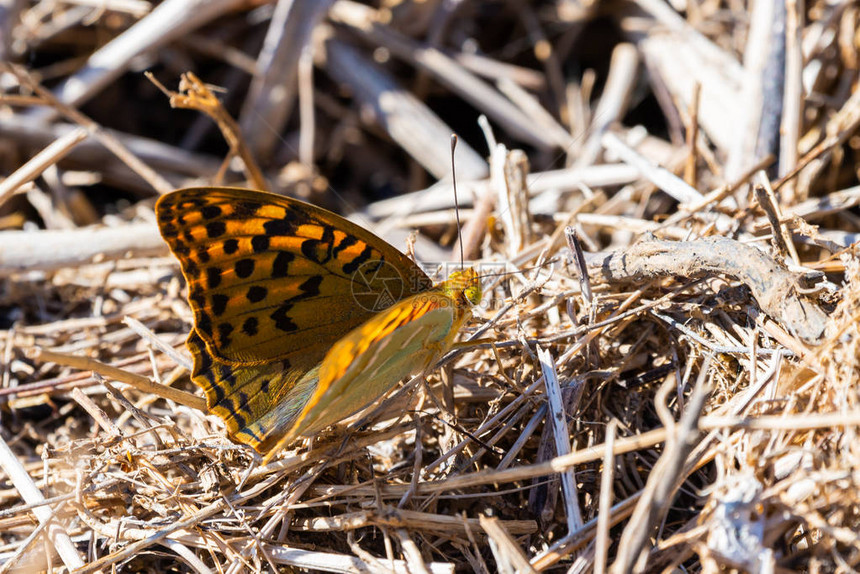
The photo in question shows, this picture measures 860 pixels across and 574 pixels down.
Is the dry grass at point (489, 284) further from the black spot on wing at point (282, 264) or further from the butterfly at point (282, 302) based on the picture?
the black spot on wing at point (282, 264)

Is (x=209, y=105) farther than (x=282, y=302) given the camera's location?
Yes

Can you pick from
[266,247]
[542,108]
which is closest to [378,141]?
[542,108]

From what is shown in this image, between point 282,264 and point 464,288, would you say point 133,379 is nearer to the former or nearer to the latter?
point 282,264

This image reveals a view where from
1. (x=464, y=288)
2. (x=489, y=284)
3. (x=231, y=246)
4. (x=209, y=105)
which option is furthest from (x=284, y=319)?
(x=209, y=105)

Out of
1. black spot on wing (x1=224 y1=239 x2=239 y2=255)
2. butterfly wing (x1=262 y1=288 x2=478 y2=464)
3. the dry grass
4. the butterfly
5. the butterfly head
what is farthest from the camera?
the butterfly head

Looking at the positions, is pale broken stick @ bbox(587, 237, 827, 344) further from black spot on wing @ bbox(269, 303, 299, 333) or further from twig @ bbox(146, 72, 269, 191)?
twig @ bbox(146, 72, 269, 191)

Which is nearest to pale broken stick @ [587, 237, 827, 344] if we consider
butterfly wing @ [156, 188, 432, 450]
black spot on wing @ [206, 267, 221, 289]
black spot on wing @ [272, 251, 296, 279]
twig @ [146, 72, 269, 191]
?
butterfly wing @ [156, 188, 432, 450]

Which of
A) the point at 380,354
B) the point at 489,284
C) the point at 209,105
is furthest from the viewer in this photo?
the point at 209,105
